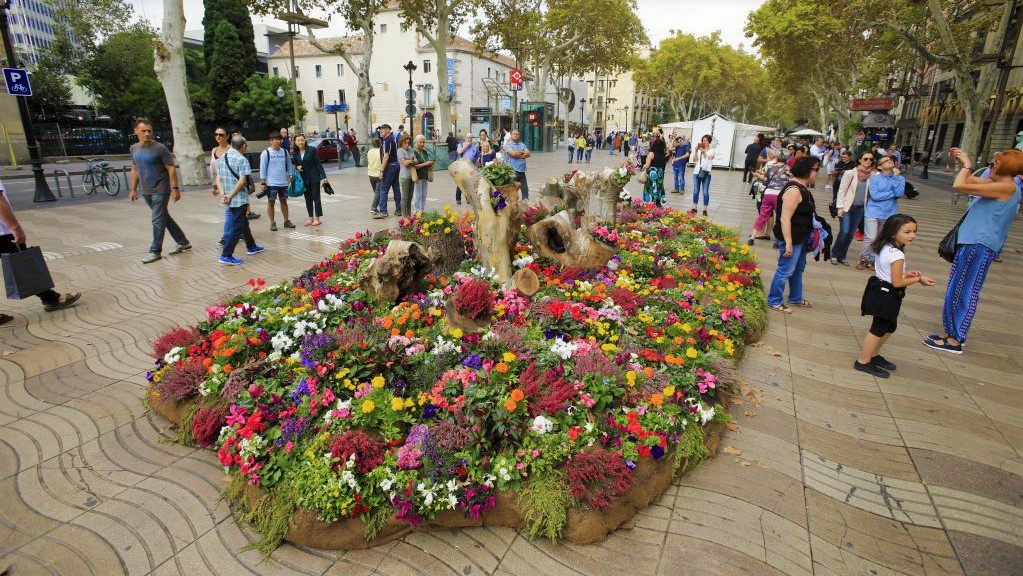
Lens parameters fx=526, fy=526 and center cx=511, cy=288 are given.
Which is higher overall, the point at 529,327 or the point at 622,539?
the point at 529,327

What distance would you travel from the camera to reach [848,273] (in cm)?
805

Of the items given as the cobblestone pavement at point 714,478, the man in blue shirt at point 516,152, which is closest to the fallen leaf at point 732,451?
the cobblestone pavement at point 714,478

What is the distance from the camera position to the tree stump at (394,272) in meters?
5.00

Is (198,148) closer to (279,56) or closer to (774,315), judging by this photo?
(774,315)

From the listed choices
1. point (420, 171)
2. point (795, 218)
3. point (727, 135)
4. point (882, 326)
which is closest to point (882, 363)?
point (882, 326)

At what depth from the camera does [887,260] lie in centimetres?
451

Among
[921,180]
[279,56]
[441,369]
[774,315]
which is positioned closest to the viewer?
[441,369]

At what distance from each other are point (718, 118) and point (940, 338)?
912 inches

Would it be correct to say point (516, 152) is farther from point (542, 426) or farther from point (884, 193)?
point (542, 426)

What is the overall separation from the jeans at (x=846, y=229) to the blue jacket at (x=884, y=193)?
499 millimetres

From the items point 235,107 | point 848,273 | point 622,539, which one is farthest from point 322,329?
point 235,107

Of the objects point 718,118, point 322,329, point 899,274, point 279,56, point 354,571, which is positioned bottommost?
point 354,571

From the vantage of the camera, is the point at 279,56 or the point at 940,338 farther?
the point at 279,56

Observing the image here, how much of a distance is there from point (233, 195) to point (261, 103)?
1286 inches
